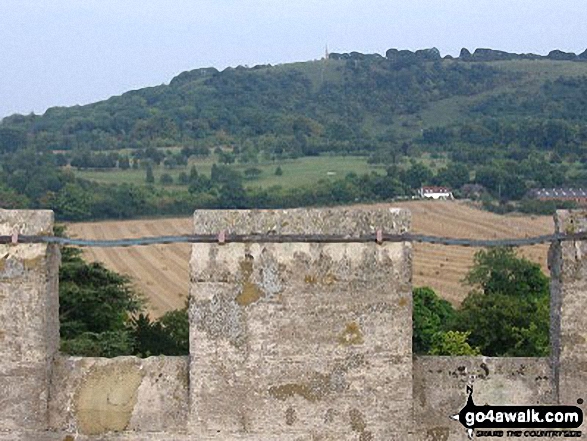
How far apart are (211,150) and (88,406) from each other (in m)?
108

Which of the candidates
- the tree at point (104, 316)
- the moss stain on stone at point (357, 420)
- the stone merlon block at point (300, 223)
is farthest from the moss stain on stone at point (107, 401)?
the tree at point (104, 316)

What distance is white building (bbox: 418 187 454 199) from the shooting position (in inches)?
2638

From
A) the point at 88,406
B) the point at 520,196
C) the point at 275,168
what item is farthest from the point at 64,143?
the point at 88,406

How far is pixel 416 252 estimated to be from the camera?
48.6m

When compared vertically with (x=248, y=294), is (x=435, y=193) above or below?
above

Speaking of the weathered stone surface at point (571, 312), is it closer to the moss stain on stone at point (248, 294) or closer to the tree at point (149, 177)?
the moss stain on stone at point (248, 294)

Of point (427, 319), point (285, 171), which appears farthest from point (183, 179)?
point (427, 319)

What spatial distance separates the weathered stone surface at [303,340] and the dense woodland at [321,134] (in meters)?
51.5

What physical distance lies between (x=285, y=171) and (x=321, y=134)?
35.1 metres

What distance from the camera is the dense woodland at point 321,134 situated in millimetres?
66938

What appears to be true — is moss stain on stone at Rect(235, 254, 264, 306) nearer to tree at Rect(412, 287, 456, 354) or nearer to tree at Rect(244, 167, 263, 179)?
tree at Rect(412, 287, 456, 354)

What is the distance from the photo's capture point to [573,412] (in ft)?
16.5

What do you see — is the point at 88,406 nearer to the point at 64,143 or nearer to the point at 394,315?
the point at 394,315

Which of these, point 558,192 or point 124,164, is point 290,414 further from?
point 124,164
